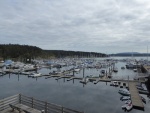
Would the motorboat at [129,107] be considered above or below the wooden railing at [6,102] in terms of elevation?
below

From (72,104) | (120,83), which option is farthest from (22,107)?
(120,83)

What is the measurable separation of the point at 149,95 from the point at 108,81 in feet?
54.8

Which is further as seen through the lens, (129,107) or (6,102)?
(129,107)

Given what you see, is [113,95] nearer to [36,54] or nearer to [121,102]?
[121,102]

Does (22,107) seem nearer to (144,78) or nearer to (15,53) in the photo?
(144,78)

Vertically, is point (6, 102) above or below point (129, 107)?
above

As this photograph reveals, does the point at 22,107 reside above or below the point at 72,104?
above

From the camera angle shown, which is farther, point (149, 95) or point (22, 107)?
point (149, 95)

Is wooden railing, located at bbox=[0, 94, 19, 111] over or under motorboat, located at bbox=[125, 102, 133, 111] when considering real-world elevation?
over

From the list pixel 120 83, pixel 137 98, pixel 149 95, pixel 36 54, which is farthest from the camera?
pixel 36 54

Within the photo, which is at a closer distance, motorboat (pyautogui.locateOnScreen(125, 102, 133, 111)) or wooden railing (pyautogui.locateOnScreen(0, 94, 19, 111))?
wooden railing (pyautogui.locateOnScreen(0, 94, 19, 111))

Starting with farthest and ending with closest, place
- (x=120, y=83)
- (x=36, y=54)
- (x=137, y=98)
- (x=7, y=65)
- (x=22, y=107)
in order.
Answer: (x=36, y=54) → (x=7, y=65) → (x=120, y=83) → (x=137, y=98) → (x=22, y=107)

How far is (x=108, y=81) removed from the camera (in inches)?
1999

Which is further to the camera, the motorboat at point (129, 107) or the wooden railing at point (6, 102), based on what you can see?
the motorboat at point (129, 107)
